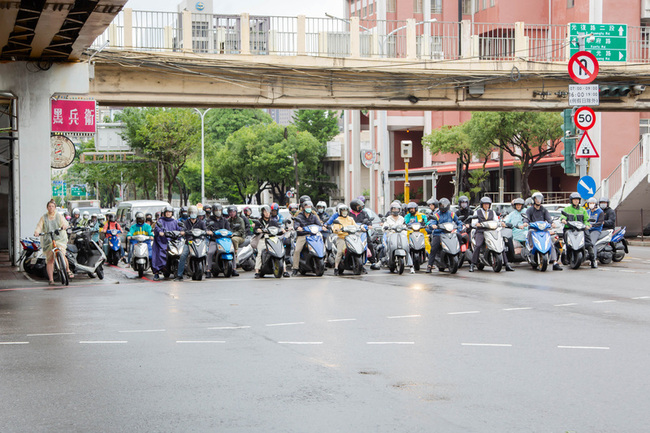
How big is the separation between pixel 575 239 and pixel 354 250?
17.0 ft

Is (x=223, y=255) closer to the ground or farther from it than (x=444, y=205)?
closer to the ground

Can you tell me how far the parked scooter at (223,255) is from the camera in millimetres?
18656

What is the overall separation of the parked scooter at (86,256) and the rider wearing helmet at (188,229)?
1.82m

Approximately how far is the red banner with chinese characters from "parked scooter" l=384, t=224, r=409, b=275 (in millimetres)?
8211

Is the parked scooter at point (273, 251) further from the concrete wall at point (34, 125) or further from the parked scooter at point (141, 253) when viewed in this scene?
the concrete wall at point (34, 125)

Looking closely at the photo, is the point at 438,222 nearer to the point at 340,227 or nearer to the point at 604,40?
the point at 340,227

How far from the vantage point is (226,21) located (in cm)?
2606

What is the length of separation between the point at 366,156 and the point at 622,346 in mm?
38992

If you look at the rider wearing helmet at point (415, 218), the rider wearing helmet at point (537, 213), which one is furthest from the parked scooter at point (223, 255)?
the rider wearing helmet at point (537, 213)

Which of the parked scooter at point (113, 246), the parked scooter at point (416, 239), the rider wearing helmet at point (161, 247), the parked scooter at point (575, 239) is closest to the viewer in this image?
the rider wearing helmet at point (161, 247)

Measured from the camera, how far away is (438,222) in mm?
19359

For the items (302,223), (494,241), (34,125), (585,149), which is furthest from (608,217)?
(34,125)

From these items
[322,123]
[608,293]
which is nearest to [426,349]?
[608,293]

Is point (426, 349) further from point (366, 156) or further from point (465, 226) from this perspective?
point (366, 156)
